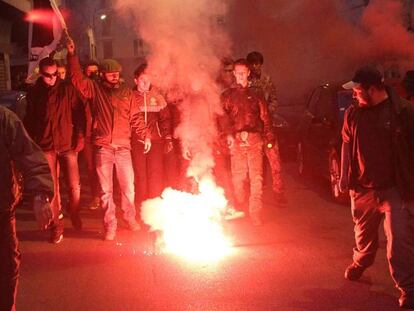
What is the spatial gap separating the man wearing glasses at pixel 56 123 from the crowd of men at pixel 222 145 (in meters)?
Answer: 0.01

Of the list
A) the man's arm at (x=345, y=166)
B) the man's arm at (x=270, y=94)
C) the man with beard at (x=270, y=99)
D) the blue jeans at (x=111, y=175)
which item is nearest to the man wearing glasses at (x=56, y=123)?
the blue jeans at (x=111, y=175)

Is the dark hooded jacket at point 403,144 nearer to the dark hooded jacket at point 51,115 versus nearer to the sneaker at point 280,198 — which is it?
the dark hooded jacket at point 51,115

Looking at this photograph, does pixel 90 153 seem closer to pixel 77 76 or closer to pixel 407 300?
pixel 77 76

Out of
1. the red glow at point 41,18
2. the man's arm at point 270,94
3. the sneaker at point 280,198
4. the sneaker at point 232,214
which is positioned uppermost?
the red glow at point 41,18

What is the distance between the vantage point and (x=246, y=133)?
7688 mm

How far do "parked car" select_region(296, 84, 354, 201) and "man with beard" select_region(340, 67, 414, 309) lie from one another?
3529 mm

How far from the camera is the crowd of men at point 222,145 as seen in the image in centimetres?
496

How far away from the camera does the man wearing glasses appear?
23.5ft

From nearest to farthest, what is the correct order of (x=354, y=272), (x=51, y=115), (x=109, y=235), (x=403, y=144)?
1. (x=403, y=144)
2. (x=354, y=272)
3. (x=51, y=115)
4. (x=109, y=235)

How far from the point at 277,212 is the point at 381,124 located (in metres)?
3.86

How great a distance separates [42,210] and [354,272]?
297 centimetres

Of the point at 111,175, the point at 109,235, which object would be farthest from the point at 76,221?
the point at 111,175

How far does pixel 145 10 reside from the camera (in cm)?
801

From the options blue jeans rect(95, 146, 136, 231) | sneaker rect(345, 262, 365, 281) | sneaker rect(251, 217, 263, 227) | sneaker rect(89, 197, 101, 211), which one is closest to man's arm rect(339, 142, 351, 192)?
sneaker rect(345, 262, 365, 281)
